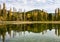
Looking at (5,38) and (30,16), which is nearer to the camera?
(5,38)

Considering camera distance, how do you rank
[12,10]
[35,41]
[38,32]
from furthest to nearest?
1. [38,32]
2. [12,10]
3. [35,41]

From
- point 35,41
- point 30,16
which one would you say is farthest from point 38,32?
point 35,41

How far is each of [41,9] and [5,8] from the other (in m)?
0.89

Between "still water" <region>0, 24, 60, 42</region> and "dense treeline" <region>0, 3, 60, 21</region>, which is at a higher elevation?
"dense treeline" <region>0, 3, 60, 21</region>

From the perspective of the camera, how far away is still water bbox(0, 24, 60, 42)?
13.2 ft

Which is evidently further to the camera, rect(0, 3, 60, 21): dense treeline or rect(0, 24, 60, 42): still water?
rect(0, 3, 60, 21): dense treeline

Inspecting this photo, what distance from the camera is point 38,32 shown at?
4.67 m

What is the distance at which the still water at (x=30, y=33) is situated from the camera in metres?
4.03

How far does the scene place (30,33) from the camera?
4551mm

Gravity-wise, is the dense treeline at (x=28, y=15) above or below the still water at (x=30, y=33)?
above

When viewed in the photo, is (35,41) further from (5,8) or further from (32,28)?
(5,8)

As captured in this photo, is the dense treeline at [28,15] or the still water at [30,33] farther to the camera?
the dense treeline at [28,15]

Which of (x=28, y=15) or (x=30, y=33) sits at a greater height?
(x=28, y=15)

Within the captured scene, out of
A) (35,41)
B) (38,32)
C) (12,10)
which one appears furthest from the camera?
(38,32)
